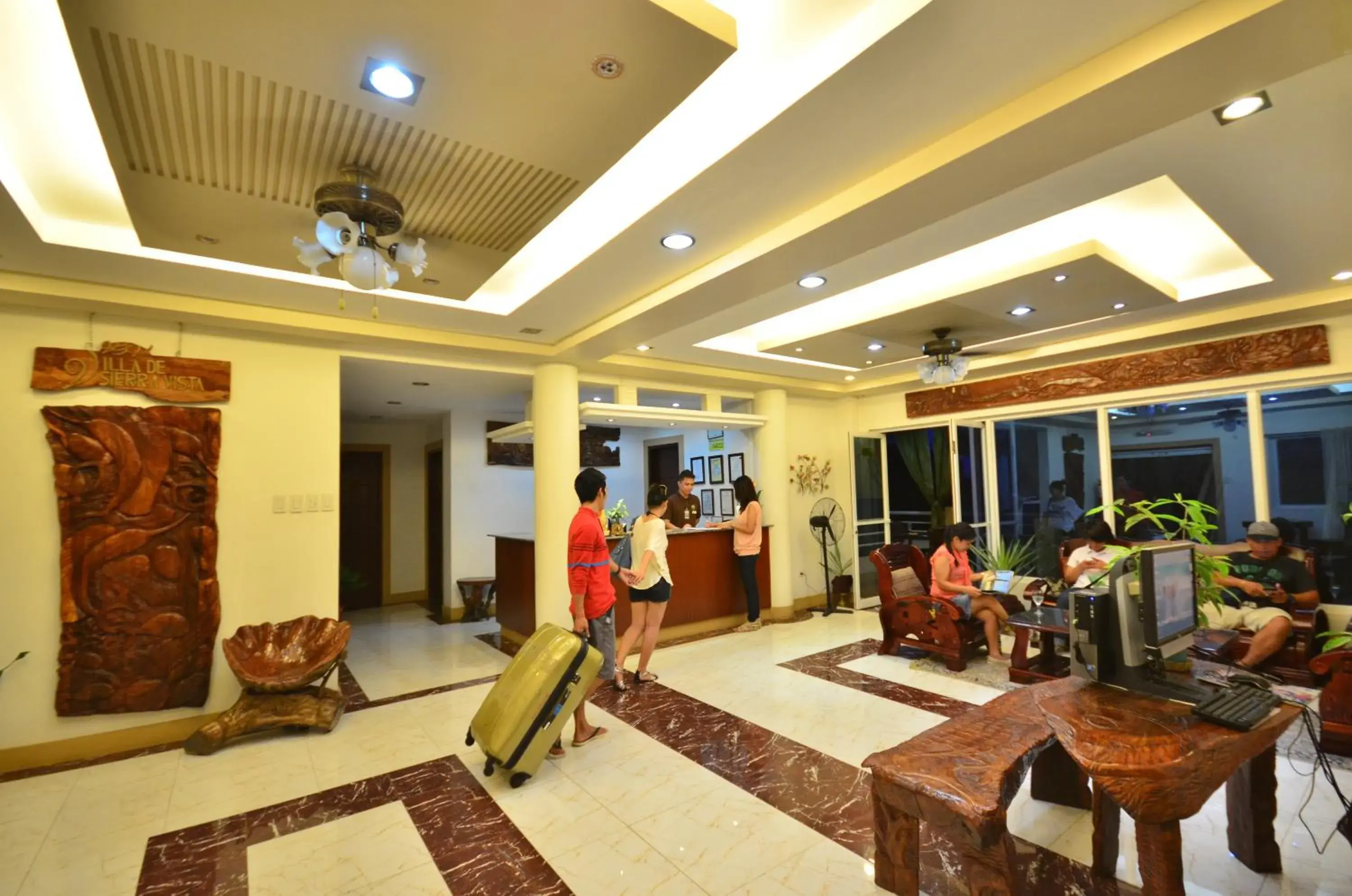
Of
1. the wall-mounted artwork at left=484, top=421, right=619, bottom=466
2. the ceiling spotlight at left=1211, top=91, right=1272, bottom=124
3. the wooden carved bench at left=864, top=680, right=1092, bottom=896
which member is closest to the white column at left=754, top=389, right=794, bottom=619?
the wall-mounted artwork at left=484, top=421, right=619, bottom=466

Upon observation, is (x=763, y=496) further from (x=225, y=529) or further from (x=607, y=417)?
(x=225, y=529)

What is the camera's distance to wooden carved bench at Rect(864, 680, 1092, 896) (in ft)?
5.32

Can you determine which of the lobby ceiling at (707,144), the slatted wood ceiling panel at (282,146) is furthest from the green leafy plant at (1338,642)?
the slatted wood ceiling panel at (282,146)

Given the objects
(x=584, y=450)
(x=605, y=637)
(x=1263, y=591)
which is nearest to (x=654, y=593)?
(x=605, y=637)

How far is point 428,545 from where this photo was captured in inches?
302

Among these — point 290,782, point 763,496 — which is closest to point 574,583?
point 290,782

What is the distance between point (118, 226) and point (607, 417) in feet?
10.9

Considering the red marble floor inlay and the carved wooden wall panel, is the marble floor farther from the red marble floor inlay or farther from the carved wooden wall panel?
the carved wooden wall panel

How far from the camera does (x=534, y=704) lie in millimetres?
2816

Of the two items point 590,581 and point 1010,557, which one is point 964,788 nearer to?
point 590,581

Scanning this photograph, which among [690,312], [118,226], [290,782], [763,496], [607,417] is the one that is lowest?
[290,782]

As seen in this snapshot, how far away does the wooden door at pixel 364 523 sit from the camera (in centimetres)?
736

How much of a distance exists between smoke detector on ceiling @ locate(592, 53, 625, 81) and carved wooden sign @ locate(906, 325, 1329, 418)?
17.1ft

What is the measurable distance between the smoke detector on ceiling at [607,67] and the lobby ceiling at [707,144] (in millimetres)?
24
